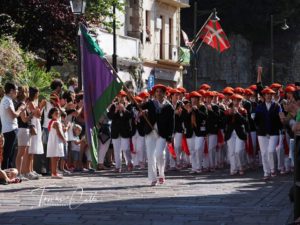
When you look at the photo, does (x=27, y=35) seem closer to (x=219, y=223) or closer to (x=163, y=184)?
(x=163, y=184)

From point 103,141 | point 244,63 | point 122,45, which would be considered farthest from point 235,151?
point 244,63

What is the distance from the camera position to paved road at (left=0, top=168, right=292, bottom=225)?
1186 centimetres

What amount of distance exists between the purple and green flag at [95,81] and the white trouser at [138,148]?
6.81 meters

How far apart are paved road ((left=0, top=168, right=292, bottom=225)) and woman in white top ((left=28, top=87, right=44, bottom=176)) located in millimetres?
601

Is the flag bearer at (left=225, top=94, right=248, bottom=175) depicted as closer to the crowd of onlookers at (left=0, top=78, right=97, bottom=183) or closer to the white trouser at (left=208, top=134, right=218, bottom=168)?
the white trouser at (left=208, top=134, right=218, bottom=168)

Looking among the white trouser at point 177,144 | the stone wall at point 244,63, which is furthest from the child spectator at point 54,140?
the stone wall at point 244,63

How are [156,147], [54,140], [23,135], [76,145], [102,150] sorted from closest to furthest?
[156,147] < [23,135] < [54,140] < [76,145] < [102,150]

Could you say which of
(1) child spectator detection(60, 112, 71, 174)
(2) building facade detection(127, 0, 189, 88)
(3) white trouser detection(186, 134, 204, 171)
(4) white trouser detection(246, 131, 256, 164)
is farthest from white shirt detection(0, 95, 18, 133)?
(2) building facade detection(127, 0, 189, 88)

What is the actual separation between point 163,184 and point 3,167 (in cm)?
312

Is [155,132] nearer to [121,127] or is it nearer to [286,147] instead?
[286,147]

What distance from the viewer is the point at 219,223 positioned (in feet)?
37.6

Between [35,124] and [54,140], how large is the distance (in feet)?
2.66

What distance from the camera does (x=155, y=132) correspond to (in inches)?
695

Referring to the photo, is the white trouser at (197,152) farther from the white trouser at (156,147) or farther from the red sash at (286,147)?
the white trouser at (156,147)
